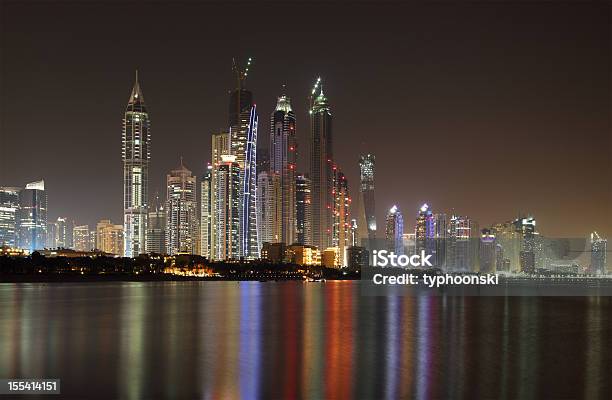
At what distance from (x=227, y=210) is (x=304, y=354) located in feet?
505

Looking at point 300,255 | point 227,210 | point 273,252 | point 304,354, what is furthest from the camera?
point 227,210

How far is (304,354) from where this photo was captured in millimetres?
27031

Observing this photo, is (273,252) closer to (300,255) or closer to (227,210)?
(300,255)

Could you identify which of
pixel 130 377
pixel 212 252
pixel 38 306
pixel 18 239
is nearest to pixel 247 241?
pixel 212 252

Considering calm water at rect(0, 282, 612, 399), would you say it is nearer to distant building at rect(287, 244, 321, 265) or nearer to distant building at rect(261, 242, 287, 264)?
distant building at rect(261, 242, 287, 264)

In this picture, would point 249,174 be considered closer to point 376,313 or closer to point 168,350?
point 376,313

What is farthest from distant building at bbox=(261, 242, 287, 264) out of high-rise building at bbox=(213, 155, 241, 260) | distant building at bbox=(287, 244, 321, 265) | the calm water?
the calm water

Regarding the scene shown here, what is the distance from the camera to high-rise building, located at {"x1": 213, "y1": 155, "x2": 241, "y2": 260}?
174875mm

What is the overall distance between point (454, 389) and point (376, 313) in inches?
1097

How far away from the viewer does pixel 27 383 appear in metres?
19.6

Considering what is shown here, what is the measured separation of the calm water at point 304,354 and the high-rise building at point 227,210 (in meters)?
128

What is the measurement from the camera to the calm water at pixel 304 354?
66.7 feet

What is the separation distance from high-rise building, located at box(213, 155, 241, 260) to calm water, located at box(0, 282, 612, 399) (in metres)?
128

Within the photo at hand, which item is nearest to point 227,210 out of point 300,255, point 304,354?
point 300,255
